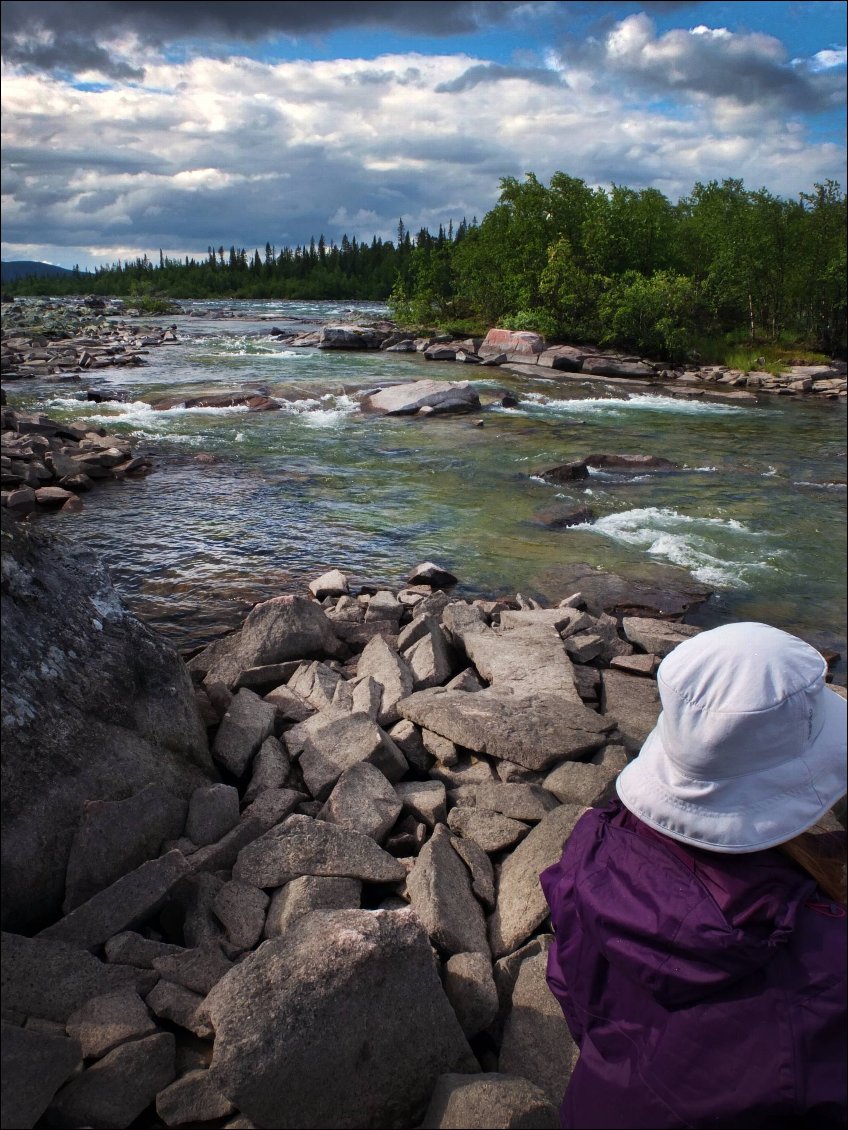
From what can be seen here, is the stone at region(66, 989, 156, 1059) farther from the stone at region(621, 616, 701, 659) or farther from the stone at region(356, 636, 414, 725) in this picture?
the stone at region(621, 616, 701, 659)

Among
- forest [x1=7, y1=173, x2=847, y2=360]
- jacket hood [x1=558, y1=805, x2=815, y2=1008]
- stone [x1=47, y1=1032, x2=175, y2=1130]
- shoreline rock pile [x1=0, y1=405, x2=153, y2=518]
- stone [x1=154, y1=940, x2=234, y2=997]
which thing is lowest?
stone [x1=47, y1=1032, x2=175, y2=1130]

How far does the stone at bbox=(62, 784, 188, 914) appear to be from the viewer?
372cm

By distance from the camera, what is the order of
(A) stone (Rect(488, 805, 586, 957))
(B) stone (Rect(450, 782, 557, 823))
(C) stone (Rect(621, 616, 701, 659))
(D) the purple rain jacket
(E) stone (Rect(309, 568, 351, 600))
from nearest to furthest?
1. (D) the purple rain jacket
2. (A) stone (Rect(488, 805, 586, 957))
3. (B) stone (Rect(450, 782, 557, 823))
4. (C) stone (Rect(621, 616, 701, 659))
5. (E) stone (Rect(309, 568, 351, 600))

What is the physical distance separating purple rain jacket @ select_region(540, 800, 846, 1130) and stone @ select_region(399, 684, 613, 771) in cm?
274

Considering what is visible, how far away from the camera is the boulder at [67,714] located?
12.1 ft

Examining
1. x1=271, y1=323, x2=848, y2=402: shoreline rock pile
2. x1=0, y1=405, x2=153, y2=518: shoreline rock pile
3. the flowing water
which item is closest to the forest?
x1=271, y1=323, x2=848, y2=402: shoreline rock pile

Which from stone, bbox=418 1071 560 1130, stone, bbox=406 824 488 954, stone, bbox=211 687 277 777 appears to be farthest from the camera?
stone, bbox=211 687 277 777

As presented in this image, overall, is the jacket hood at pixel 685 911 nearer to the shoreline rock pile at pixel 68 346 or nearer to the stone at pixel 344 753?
the stone at pixel 344 753

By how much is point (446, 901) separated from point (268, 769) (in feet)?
5.14

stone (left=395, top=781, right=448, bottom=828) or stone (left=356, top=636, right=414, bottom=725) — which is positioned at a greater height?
stone (left=356, top=636, right=414, bottom=725)

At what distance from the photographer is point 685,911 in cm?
206

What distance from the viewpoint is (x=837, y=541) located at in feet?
41.5

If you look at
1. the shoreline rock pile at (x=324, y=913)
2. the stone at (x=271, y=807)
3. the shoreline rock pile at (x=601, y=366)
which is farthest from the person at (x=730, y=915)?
the shoreline rock pile at (x=601, y=366)

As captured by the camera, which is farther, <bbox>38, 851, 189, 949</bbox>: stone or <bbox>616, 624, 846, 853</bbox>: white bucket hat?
<bbox>38, 851, 189, 949</bbox>: stone
